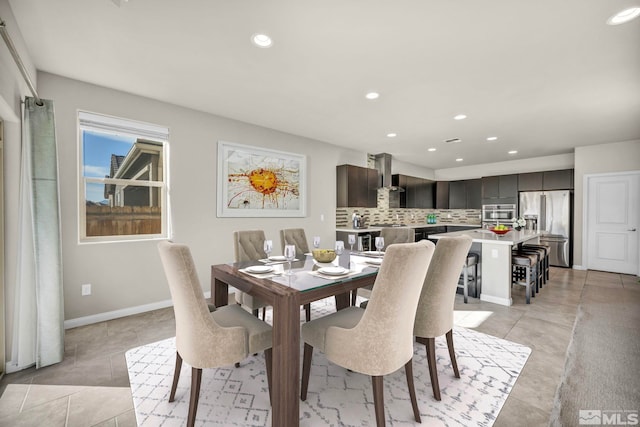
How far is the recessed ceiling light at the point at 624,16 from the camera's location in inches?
70.1

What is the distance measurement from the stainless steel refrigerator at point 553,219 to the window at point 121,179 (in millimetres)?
6898

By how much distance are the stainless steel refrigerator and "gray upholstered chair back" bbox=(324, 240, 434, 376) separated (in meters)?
5.75

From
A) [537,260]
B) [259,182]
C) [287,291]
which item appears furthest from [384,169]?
[287,291]

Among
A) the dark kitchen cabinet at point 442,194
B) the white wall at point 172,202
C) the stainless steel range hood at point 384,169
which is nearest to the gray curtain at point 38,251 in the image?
the white wall at point 172,202

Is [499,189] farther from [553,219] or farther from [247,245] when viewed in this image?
[247,245]

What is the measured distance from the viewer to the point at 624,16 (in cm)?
184

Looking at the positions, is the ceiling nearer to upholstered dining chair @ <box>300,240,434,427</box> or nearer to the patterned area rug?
upholstered dining chair @ <box>300,240,434,427</box>

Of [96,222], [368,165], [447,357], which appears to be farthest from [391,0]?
[368,165]

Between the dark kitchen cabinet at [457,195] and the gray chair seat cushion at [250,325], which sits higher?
the dark kitchen cabinet at [457,195]

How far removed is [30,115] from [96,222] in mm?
1301

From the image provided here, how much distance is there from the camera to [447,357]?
2.29 metres

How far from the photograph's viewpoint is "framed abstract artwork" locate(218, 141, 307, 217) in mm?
3889

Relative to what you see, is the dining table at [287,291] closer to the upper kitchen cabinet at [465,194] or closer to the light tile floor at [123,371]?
the light tile floor at [123,371]

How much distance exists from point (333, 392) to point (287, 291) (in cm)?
85
